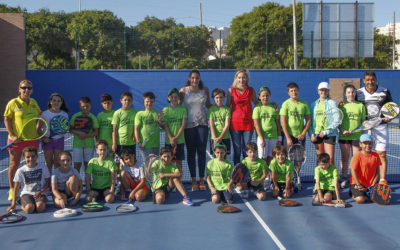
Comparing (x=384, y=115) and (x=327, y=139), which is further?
(x=327, y=139)

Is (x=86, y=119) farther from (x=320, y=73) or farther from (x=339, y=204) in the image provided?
(x=320, y=73)

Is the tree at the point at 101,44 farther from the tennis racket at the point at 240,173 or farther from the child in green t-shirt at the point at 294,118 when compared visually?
the tennis racket at the point at 240,173

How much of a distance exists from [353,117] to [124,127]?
10.4 ft

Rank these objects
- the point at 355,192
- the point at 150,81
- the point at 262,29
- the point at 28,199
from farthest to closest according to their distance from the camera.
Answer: the point at 262,29
the point at 150,81
the point at 355,192
the point at 28,199

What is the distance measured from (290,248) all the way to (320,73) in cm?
1489

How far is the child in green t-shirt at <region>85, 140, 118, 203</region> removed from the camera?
4914 mm

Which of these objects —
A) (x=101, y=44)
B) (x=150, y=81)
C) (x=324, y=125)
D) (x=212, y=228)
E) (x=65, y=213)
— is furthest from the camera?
(x=101, y=44)

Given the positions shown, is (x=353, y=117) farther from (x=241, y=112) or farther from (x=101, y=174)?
(x=101, y=174)

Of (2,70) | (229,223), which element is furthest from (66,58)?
(229,223)

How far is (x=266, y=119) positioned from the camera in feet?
17.4

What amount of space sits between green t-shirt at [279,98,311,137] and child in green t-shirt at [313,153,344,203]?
0.58 m

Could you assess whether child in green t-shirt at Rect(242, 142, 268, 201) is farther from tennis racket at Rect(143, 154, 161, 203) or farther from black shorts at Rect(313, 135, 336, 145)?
tennis racket at Rect(143, 154, 161, 203)

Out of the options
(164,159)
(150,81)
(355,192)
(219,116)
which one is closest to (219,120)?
(219,116)

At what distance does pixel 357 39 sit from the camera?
17.6 metres
